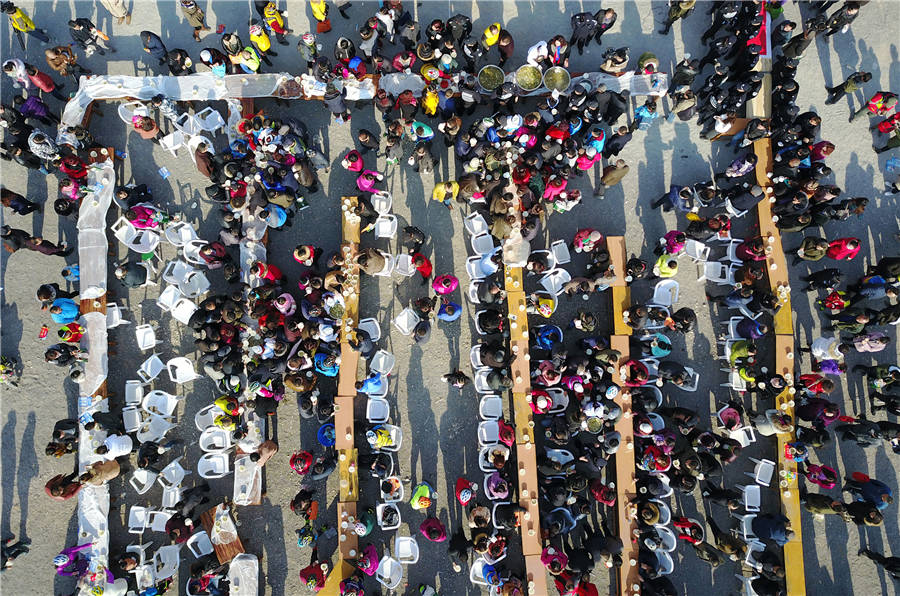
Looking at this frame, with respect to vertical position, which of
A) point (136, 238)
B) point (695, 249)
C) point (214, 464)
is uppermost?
point (136, 238)

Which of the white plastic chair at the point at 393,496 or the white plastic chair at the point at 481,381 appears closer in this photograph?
the white plastic chair at the point at 393,496

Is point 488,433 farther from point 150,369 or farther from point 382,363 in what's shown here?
point 150,369

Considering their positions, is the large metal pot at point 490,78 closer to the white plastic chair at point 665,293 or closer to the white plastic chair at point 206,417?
the white plastic chair at point 665,293

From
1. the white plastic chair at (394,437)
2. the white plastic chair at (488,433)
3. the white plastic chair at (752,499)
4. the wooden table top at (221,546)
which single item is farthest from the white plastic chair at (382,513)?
the white plastic chair at (752,499)

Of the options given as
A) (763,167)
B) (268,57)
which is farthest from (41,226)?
(763,167)

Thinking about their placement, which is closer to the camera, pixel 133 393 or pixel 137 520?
pixel 137 520

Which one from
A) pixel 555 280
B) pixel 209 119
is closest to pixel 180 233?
pixel 209 119
